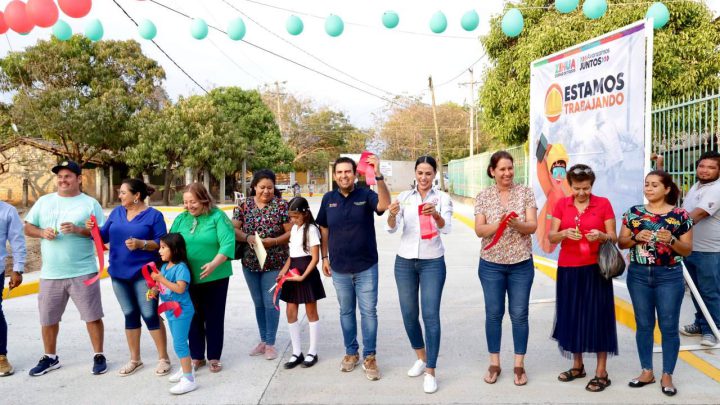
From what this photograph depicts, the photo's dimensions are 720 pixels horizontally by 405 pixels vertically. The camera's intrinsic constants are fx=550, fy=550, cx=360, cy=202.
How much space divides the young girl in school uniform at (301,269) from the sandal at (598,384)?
2.08m

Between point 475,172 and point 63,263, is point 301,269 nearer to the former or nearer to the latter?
point 63,263

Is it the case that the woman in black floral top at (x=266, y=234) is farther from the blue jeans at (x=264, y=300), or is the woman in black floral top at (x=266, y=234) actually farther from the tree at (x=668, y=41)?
the tree at (x=668, y=41)

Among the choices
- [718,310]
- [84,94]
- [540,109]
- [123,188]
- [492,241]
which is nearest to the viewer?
[492,241]

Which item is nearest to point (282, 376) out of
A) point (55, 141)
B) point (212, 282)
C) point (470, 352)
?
point (212, 282)

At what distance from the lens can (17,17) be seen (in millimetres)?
5914

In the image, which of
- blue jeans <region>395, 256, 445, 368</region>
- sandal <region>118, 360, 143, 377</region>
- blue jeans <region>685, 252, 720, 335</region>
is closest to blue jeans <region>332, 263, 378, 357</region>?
blue jeans <region>395, 256, 445, 368</region>

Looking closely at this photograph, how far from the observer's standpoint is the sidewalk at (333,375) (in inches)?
149

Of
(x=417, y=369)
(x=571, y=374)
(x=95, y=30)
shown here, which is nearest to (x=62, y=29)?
(x=95, y=30)

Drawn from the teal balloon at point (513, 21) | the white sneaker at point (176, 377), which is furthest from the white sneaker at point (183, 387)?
the teal balloon at point (513, 21)

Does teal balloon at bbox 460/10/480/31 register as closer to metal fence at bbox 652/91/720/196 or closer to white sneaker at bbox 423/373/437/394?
metal fence at bbox 652/91/720/196

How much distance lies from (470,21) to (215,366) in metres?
5.55

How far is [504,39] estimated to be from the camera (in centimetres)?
1535

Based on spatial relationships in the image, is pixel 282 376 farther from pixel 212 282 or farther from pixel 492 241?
pixel 492 241

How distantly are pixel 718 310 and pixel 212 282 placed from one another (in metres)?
4.24
